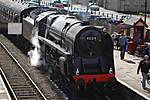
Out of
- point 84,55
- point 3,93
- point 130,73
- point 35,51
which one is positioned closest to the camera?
point 84,55

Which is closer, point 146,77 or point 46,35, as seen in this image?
point 146,77

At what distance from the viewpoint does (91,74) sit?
15.1 metres

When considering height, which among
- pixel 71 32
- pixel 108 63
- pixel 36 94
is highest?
pixel 71 32

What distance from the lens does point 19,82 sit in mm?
18250

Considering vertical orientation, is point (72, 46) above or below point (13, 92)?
above

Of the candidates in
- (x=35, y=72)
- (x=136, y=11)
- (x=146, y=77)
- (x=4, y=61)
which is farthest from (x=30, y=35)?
(x=136, y=11)

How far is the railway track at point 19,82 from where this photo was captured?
15.8m

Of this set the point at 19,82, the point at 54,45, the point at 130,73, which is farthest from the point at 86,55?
the point at 19,82

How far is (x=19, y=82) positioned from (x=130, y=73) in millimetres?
5111

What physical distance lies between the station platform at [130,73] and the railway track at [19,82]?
11.6ft

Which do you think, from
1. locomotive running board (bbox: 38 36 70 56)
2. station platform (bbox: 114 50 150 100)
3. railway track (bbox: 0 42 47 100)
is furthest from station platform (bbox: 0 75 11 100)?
station platform (bbox: 114 50 150 100)

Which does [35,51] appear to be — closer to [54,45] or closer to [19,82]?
[19,82]

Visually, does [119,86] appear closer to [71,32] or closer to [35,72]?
[71,32]

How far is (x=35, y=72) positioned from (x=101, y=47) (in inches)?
228
